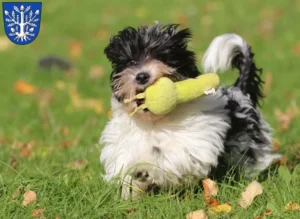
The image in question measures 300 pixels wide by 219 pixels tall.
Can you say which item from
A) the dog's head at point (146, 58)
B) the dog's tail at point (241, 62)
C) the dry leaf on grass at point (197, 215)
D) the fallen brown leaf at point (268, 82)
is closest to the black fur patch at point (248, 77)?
the dog's tail at point (241, 62)

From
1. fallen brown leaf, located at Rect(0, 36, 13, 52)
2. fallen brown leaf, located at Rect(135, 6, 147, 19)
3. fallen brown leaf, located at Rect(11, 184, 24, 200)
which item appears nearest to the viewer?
fallen brown leaf, located at Rect(11, 184, 24, 200)

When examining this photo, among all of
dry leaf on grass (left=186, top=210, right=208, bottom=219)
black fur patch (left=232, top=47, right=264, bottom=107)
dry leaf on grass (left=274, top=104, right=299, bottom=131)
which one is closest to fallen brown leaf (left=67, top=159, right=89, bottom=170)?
dry leaf on grass (left=186, top=210, right=208, bottom=219)

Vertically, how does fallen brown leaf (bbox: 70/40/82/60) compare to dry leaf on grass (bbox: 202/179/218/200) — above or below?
above

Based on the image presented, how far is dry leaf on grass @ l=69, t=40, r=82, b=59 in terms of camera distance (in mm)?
11841

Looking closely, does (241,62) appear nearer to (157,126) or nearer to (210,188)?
→ (157,126)

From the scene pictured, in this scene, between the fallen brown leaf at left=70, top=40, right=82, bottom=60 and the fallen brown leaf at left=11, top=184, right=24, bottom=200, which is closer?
the fallen brown leaf at left=11, top=184, right=24, bottom=200

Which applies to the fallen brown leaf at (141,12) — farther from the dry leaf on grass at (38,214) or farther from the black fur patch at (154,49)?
the dry leaf on grass at (38,214)

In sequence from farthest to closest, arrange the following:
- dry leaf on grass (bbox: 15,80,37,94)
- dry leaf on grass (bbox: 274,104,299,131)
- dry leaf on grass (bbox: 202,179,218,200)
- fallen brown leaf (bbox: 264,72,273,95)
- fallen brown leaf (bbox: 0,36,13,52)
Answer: fallen brown leaf (bbox: 0,36,13,52) → dry leaf on grass (bbox: 15,80,37,94) → fallen brown leaf (bbox: 264,72,273,95) → dry leaf on grass (bbox: 274,104,299,131) → dry leaf on grass (bbox: 202,179,218,200)

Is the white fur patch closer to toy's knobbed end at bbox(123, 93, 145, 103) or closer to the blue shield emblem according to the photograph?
toy's knobbed end at bbox(123, 93, 145, 103)

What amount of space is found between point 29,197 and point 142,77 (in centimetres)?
100

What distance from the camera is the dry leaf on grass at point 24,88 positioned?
383 inches

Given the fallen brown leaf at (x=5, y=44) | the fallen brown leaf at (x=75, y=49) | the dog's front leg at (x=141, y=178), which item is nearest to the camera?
the dog's front leg at (x=141, y=178)

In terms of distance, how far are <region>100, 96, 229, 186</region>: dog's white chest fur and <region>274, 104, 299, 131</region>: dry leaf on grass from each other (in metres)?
2.50

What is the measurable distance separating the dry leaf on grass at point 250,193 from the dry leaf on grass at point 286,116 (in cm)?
273
